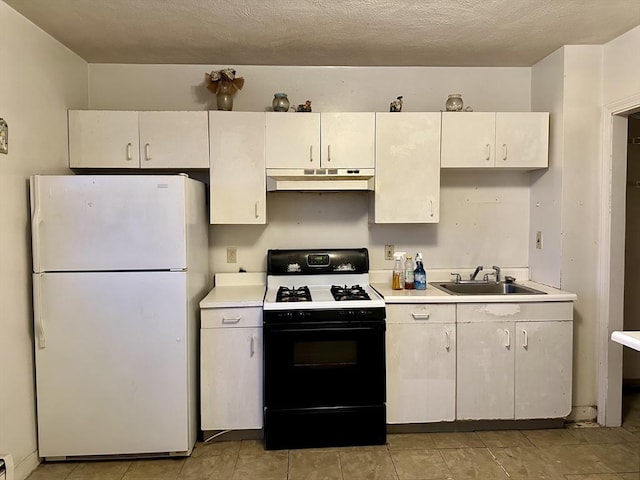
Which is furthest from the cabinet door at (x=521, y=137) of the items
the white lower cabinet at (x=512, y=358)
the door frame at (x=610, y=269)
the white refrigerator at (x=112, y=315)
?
the white refrigerator at (x=112, y=315)

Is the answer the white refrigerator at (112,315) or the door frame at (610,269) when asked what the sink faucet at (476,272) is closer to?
the door frame at (610,269)

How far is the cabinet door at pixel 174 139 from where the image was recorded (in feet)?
9.27

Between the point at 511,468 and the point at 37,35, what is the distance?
11.5 feet

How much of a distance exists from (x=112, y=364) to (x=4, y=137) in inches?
50.1

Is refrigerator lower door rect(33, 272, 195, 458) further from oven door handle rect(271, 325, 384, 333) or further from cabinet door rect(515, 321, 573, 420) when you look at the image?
cabinet door rect(515, 321, 573, 420)

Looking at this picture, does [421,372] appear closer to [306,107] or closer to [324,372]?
[324,372]

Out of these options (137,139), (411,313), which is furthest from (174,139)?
(411,313)

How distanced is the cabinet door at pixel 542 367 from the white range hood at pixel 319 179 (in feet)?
4.28

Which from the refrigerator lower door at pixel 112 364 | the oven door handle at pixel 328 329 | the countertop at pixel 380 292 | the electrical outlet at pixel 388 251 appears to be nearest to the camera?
the refrigerator lower door at pixel 112 364

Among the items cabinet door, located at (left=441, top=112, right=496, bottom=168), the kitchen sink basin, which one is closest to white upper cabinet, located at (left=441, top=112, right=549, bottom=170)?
cabinet door, located at (left=441, top=112, right=496, bottom=168)

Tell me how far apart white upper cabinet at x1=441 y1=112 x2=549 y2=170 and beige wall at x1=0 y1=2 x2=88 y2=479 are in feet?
7.91

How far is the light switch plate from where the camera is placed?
2.17 m

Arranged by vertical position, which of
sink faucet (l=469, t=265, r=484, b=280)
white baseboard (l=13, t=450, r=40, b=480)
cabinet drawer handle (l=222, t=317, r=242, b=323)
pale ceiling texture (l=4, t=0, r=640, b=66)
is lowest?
white baseboard (l=13, t=450, r=40, b=480)

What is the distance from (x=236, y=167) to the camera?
2.88 m
